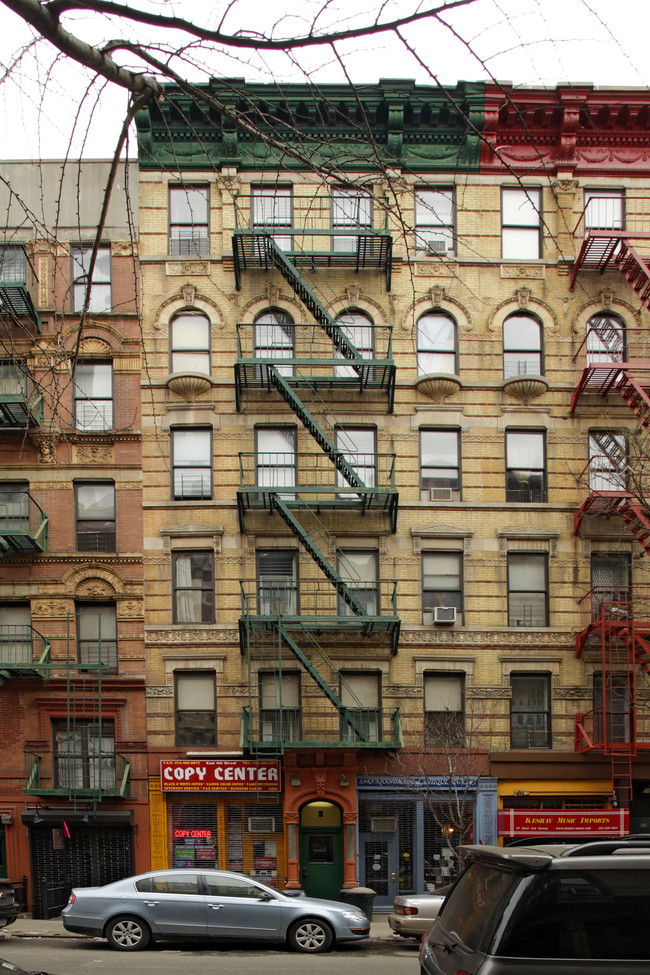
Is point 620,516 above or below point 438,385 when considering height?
below

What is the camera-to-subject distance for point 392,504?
907 inches

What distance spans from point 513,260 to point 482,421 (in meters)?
4.03

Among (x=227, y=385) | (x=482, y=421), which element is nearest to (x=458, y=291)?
(x=482, y=421)

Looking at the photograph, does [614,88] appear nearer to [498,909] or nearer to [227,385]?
[227,385]

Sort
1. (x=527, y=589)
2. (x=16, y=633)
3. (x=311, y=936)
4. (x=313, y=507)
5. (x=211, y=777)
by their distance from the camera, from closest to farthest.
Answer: (x=311, y=936) < (x=211, y=777) < (x=313, y=507) < (x=16, y=633) < (x=527, y=589)

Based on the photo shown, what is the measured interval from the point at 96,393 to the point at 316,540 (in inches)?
250

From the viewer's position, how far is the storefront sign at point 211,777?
2228cm

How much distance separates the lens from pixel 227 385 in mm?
23922

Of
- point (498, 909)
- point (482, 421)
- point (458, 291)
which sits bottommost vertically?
point (498, 909)

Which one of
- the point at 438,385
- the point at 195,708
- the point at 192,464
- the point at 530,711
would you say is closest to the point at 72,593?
the point at 195,708

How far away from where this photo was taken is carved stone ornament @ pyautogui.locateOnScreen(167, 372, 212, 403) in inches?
927

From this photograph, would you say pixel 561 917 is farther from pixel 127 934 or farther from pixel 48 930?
pixel 48 930

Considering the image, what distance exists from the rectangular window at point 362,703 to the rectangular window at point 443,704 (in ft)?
3.73

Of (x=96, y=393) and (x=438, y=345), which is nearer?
(x=96, y=393)
